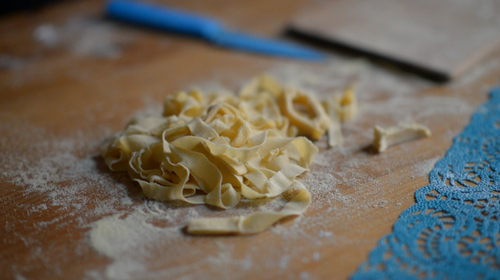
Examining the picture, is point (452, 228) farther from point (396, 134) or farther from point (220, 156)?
point (220, 156)

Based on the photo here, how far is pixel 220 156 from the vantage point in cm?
106

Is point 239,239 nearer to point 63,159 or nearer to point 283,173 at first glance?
point 283,173

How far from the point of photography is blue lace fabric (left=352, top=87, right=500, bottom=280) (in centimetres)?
85

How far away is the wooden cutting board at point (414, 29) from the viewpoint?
1590mm

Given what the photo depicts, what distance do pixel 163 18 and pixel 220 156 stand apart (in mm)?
1060

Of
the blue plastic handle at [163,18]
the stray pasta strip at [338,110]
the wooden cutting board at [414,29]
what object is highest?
the wooden cutting board at [414,29]

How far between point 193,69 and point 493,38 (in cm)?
110

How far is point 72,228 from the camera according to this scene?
0.98 metres

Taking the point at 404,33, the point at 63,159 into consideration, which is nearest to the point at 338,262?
the point at 63,159

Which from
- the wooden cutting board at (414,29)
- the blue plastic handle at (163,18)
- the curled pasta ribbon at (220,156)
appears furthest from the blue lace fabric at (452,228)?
the blue plastic handle at (163,18)

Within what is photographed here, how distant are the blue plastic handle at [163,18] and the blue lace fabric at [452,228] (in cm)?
108

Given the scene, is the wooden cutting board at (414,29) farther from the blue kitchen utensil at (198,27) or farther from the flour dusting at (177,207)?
the flour dusting at (177,207)

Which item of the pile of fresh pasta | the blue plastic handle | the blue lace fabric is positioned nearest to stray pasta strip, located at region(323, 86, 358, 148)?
the pile of fresh pasta

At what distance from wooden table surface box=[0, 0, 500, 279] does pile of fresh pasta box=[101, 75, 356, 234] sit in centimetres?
3
